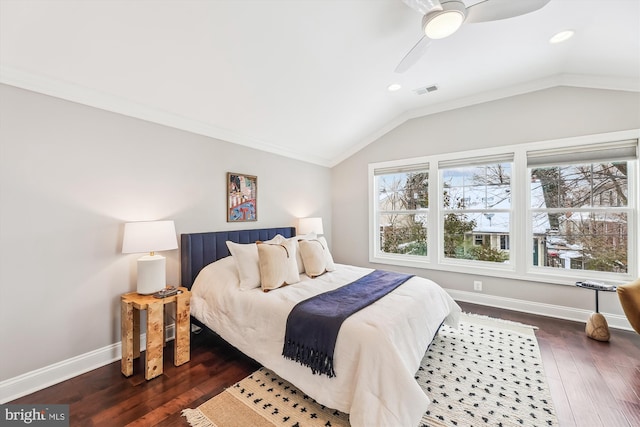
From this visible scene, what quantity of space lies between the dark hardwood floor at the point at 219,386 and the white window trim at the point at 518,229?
0.82 metres

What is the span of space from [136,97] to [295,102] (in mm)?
1612

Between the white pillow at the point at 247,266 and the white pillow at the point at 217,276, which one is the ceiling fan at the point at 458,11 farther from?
the white pillow at the point at 217,276

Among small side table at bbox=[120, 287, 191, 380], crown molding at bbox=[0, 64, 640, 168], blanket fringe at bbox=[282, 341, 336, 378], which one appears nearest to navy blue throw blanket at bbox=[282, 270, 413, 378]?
blanket fringe at bbox=[282, 341, 336, 378]

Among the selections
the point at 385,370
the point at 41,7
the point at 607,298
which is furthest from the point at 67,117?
the point at 607,298

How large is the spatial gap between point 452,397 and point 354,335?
93cm

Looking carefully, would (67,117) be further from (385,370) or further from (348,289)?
(385,370)

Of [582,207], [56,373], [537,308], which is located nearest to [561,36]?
[582,207]

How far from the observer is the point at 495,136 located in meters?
3.64

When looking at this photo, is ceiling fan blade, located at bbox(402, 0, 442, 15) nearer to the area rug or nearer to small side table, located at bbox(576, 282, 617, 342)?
the area rug

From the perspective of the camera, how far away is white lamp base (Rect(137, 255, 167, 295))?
2262 mm

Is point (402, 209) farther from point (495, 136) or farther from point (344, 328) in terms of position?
point (344, 328)

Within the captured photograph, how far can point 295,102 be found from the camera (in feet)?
10.5

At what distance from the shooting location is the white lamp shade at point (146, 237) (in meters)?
2.22

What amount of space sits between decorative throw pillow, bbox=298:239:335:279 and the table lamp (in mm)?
1335
